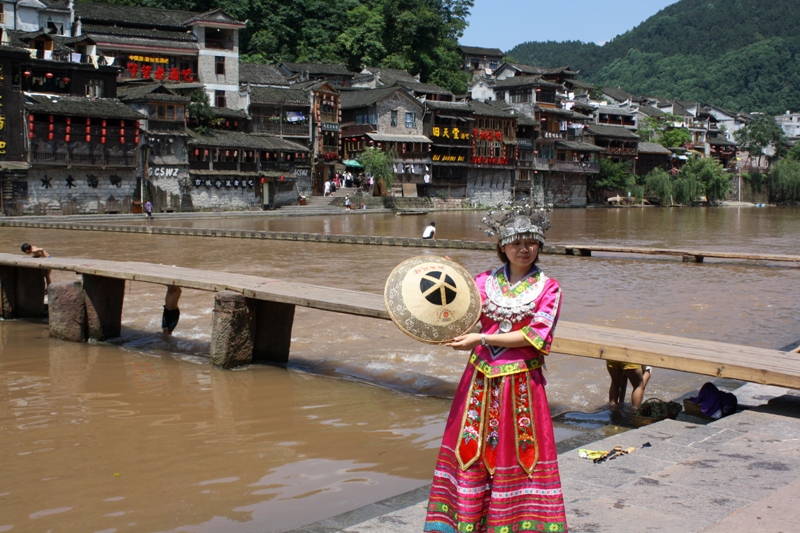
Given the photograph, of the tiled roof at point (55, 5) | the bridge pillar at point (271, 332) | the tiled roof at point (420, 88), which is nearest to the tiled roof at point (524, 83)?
the tiled roof at point (420, 88)

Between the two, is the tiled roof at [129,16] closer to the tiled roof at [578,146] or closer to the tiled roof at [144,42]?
the tiled roof at [144,42]

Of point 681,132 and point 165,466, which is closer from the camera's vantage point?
point 165,466

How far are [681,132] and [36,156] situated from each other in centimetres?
6808

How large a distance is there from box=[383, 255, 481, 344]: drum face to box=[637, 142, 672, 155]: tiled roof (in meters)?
81.1

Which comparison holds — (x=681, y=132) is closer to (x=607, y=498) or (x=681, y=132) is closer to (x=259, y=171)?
(x=259, y=171)

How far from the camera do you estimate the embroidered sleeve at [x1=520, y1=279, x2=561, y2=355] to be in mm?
4434

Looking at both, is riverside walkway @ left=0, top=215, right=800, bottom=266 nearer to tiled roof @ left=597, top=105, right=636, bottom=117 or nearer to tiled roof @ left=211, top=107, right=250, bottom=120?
tiled roof @ left=211, top=107, right=250, bottom=120

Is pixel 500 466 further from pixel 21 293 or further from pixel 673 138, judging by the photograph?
pixel 673 138

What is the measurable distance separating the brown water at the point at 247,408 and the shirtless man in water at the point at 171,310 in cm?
28

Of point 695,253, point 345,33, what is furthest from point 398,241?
point 345,33

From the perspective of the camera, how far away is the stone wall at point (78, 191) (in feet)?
147

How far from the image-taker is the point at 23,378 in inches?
388

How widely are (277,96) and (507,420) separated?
56134 mm

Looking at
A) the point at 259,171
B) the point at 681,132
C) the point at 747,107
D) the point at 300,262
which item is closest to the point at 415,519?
the point at 300,262
